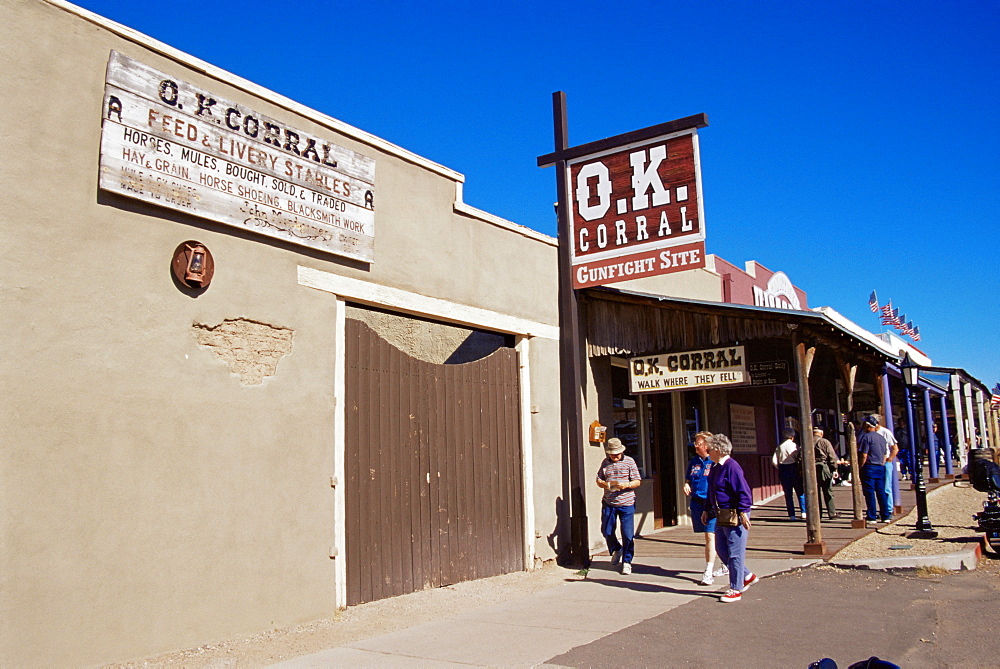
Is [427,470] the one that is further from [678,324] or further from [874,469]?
[874,469]

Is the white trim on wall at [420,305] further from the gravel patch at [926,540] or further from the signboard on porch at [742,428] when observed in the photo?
the signboard on porch at [742,428]

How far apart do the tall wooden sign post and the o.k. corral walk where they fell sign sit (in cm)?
313

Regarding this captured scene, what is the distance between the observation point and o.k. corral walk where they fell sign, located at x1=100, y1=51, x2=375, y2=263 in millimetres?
6406

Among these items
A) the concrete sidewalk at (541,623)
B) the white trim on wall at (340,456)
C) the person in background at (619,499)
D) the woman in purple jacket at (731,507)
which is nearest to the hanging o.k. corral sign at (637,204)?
the person in background at (619,499)

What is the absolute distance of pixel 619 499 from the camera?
31.8 ft

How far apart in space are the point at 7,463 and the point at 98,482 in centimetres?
63

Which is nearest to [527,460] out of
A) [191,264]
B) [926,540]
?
[191,264]

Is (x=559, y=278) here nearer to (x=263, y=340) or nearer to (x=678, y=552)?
(x=678, y=552)

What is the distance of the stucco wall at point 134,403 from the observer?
565cm

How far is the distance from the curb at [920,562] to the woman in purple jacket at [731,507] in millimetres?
1892

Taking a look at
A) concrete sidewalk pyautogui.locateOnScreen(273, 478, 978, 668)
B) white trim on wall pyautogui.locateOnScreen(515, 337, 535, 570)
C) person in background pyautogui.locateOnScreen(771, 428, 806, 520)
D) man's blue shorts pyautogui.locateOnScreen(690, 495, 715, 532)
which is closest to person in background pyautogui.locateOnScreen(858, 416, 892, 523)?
person in background pyautogui.locateOnScreen(771, 428, 806, 520)

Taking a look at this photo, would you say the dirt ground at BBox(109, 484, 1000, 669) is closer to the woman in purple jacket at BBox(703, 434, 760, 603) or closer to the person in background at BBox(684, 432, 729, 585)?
the person in background at BBox(684, 432, 729, 585)

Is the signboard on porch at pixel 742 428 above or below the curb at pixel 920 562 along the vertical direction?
above

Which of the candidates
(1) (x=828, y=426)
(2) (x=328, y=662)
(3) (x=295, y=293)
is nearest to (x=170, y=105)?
(3) (x=295, y=293)
